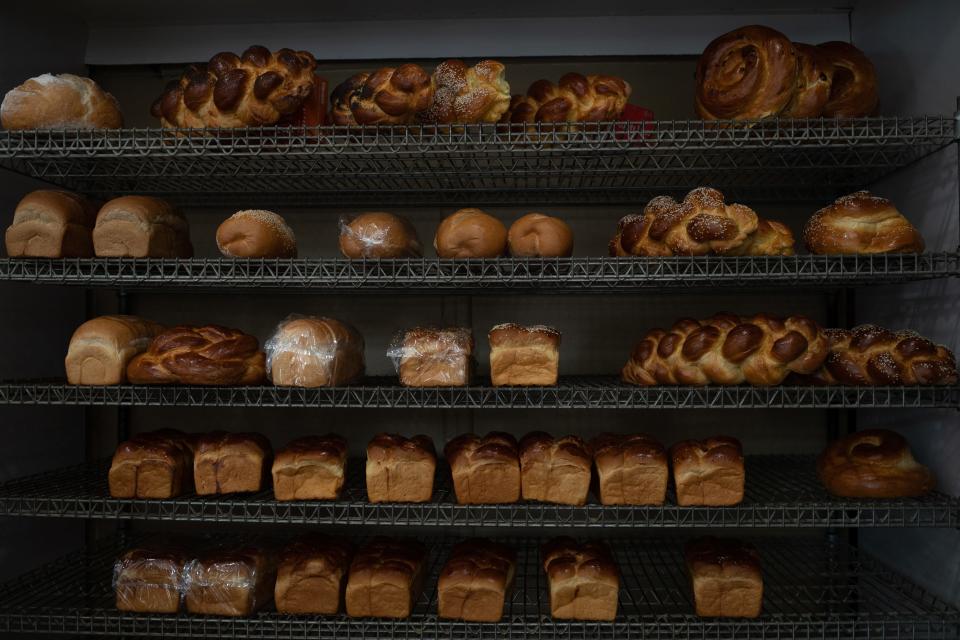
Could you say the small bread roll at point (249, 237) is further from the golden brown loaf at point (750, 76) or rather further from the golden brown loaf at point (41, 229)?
the golden brown loaf at point (750, 76)

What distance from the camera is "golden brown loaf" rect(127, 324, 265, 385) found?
2035 millimetres

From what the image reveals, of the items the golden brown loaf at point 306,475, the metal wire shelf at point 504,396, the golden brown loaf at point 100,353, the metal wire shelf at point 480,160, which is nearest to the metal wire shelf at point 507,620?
the golden brown loaf at point 306,475

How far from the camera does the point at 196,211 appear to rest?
8.99ft

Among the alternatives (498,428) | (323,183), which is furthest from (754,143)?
(323,183)

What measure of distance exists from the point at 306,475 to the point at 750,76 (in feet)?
6.13

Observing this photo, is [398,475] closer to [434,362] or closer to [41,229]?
[434,362]

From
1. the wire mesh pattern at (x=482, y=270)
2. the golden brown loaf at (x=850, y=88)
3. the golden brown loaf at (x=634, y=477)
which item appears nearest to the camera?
the wire mesh pattern at (x=482, y=270)

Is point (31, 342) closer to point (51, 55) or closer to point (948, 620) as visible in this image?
point (51, 55)

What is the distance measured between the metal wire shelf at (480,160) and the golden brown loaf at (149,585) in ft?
4.29

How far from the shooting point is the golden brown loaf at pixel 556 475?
204 cm

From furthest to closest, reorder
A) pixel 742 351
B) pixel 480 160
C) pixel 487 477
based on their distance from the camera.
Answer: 1. pixel 480 160
2. pixel 487 477
3. pixel 742 351

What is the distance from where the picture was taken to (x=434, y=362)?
6.77ft

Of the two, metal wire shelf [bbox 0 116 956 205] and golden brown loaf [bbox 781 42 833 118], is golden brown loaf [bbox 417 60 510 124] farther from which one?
golden brown loaf [bbox 781 42 833 118]

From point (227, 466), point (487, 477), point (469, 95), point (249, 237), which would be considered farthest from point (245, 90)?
point (487, 477)
